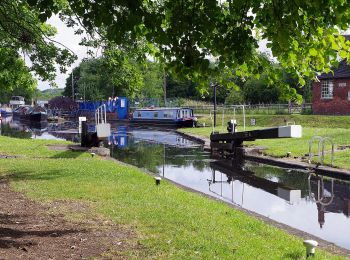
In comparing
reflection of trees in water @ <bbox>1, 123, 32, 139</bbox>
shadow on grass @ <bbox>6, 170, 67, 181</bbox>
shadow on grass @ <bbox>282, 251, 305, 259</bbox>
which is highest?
shadow on grass @ <bbox>6, 170, 67, 181</bbox>

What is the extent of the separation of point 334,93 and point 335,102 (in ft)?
2.66

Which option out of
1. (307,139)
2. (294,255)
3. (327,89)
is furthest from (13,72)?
(327,89)

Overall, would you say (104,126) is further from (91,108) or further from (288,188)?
(91,108)

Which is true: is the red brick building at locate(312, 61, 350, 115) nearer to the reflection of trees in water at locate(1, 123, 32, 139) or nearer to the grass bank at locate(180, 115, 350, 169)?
the grass bank at locate(180, 115, 350, 169)

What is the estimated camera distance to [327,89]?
4484 cm

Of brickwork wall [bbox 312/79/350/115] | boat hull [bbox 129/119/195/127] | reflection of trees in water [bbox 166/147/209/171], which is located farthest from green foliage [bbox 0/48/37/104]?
brickwork wall [bbox 312/79/350/115]

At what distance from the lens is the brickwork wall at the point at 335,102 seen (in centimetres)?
4338

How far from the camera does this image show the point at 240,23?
240 inches

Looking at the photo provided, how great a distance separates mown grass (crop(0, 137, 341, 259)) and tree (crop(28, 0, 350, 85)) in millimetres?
2269

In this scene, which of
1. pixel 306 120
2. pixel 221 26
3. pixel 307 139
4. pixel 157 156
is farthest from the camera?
pixel 306 120

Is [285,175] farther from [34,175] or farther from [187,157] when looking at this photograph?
[34,175]

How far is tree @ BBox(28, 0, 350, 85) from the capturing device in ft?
16.9

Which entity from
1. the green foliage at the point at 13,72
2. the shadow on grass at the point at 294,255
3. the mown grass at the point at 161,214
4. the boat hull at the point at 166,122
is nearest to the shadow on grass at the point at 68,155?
the green foliage at the point at 13,72

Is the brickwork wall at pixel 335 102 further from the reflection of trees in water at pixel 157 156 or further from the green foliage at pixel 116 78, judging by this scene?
the reflection of trees in water at pixel 157 156
